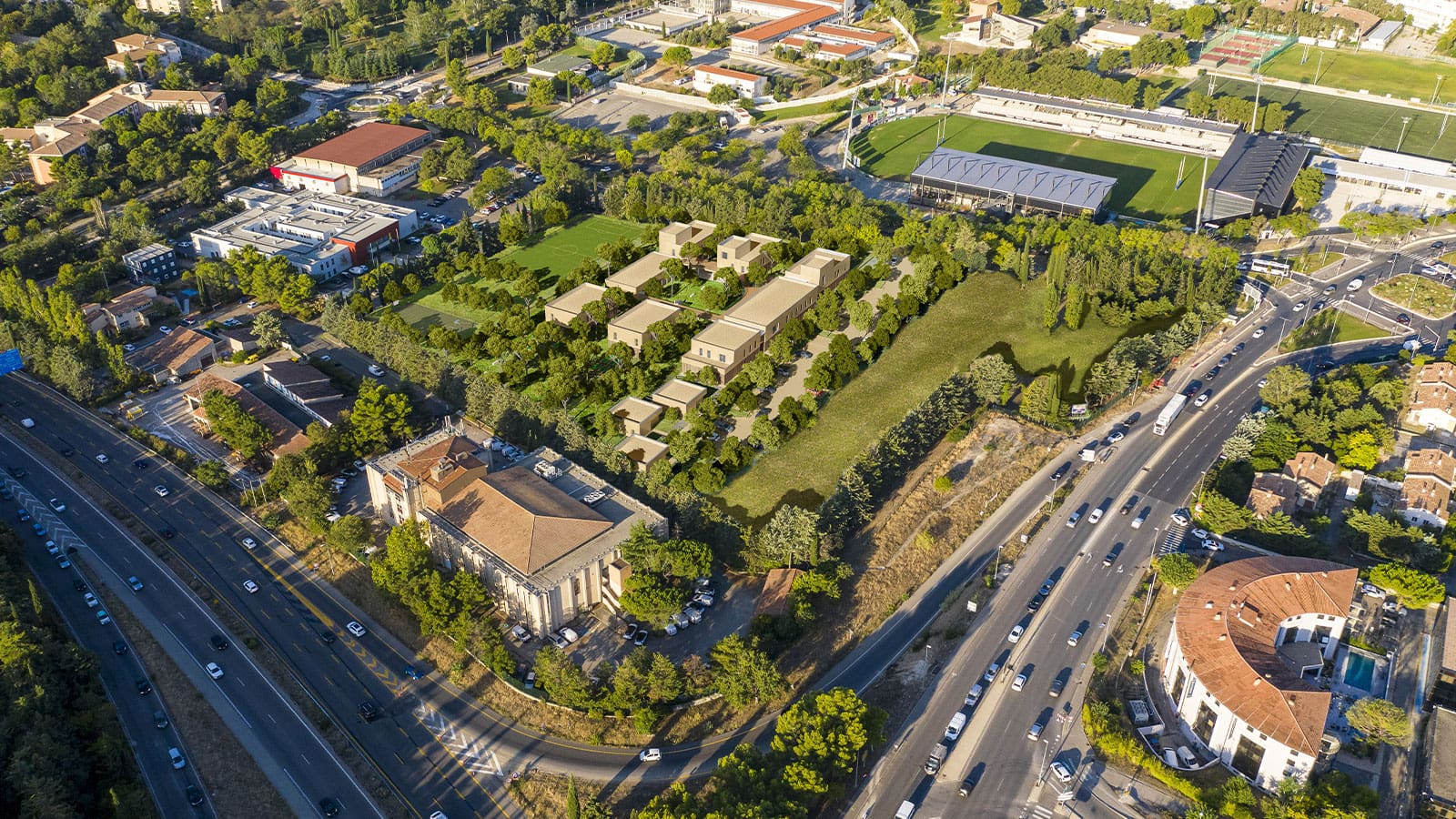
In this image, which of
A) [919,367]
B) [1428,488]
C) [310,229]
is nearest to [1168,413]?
[1428,488]

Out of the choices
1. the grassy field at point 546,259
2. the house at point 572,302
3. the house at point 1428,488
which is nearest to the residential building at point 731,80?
the grassy field at point 546,259

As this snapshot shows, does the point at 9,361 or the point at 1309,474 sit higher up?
the point at 1309,474

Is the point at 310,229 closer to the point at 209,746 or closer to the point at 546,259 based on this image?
the point at 546,259

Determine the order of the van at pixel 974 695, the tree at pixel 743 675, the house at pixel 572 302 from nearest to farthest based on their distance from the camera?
the tree at pixel 743 675 → the van at pixel 974 695 → the house at pixel 572 302

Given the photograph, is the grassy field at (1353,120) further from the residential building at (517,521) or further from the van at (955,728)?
the residential building at (517,521)

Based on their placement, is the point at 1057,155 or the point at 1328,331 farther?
the point at 1057,155

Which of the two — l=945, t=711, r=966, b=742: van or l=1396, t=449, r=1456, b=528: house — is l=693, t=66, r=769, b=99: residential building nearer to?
l=1396, t=449, r=1456, b=528: house
